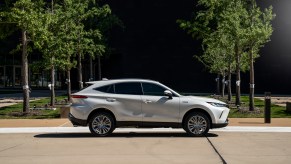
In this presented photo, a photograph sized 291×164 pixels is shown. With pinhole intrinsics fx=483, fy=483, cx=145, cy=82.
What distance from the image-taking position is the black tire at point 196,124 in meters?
13.9

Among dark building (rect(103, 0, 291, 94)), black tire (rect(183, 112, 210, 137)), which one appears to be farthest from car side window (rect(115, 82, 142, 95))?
dark building (rect(103, 0, 291, 94))

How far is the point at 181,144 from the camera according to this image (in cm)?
1241

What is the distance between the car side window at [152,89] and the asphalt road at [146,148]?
127cm

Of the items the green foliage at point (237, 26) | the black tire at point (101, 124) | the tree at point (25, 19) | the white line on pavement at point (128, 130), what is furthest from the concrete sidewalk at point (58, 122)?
the green foliage at point (237, 26)

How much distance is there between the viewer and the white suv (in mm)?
13930

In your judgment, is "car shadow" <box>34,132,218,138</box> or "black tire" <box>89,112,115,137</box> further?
"car shadow" <box>34,132,218,138</box>

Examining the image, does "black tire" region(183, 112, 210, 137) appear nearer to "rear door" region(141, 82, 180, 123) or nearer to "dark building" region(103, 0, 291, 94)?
"rear door" region(141, 82, 180, 123)

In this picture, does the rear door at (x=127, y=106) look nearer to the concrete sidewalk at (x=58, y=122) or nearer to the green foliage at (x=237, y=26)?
the concrete sidewalk at (x=58, y=122)

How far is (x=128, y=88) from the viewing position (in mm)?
14297

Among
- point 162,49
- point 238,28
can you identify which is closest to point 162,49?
point 162,49

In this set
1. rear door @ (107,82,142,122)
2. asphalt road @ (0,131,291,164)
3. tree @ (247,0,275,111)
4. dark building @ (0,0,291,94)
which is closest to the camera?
asphalt road @ (0,131,291,164)

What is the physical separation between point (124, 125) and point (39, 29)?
8.78m

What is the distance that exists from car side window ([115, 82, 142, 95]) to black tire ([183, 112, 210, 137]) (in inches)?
64.7

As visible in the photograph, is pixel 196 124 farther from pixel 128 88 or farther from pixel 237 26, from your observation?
pixel 237 26
